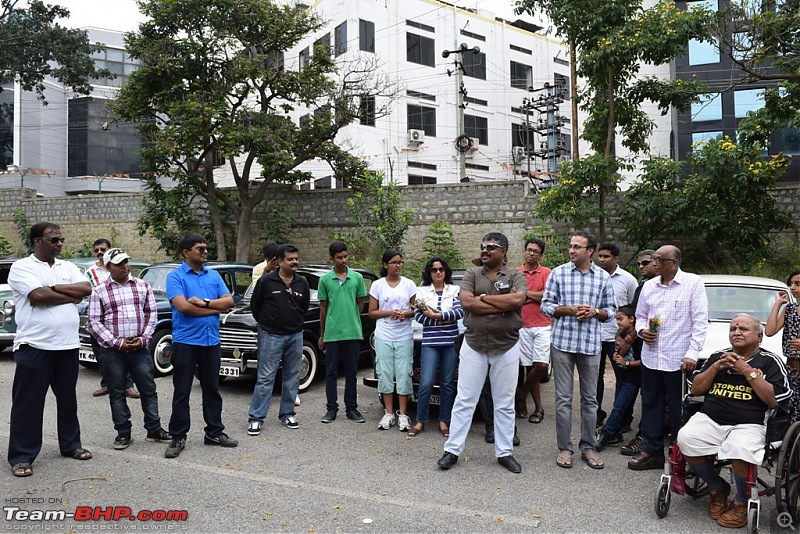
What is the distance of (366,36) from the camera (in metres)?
30.9

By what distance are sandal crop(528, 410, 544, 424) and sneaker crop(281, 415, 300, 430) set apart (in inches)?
102

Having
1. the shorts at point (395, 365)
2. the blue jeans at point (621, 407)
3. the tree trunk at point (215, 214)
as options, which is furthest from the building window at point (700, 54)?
the shorts at point (395, 365)

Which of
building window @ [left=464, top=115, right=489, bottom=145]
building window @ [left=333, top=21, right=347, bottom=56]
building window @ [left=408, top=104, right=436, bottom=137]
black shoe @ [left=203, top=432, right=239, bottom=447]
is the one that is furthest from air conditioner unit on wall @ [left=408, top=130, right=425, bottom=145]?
black shoe @ [left=203, top=432, right=239, bottom=447]

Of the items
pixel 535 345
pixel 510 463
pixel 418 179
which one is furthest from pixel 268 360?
pixel 418 179

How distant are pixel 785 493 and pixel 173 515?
419 cm

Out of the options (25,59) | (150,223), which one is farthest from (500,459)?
(25,59)

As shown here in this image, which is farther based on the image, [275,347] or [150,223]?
[150,223]

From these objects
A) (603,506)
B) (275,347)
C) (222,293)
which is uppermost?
(222,293)

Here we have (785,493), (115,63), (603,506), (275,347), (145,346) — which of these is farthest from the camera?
(115,63)

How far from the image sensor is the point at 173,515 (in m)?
4.78

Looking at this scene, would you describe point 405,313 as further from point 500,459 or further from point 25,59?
point 25,59

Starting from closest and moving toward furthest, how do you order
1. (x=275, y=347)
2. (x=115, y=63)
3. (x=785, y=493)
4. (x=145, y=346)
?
(x=785, y=493), (x=145, y=346), (x=275, y=347), (x=115, y=63)

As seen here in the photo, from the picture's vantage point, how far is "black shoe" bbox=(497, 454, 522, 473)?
19.0 ft
